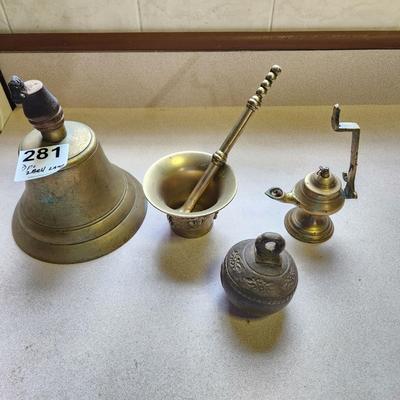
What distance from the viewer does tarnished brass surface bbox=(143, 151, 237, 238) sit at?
2.51 feet

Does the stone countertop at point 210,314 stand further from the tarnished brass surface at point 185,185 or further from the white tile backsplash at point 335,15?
the white tile backsplash at point 335,15

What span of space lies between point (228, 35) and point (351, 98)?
1.39 ft

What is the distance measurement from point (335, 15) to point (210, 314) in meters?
0.84

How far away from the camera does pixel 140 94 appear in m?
1.14

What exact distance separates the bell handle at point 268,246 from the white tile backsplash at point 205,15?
0.65 m

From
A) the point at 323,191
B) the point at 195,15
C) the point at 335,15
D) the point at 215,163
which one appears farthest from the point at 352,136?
the point at 195,15

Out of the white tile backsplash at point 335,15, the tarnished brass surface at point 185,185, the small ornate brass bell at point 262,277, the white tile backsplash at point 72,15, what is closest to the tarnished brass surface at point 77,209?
the tarnished brass surface at point 185,185

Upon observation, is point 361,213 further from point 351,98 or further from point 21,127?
point 21,127

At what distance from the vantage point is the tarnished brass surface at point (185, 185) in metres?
0.76

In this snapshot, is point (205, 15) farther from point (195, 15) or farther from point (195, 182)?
point (195, 182)

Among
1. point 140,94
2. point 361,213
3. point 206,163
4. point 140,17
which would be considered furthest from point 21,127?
point 361,213

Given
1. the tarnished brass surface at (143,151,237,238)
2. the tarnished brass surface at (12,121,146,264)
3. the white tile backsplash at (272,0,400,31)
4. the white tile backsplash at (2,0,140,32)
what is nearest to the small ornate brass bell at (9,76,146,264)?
the tarnished brass surface at (12,121,146,264)

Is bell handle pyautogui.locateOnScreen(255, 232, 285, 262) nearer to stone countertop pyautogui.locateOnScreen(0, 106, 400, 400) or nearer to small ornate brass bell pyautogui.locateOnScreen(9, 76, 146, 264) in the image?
stone countertop pyautogui.locateOnScreen(0, 106, 400, 400)

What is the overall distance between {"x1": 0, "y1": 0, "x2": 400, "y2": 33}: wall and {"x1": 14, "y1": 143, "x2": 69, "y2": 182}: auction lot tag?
1.61 feet
